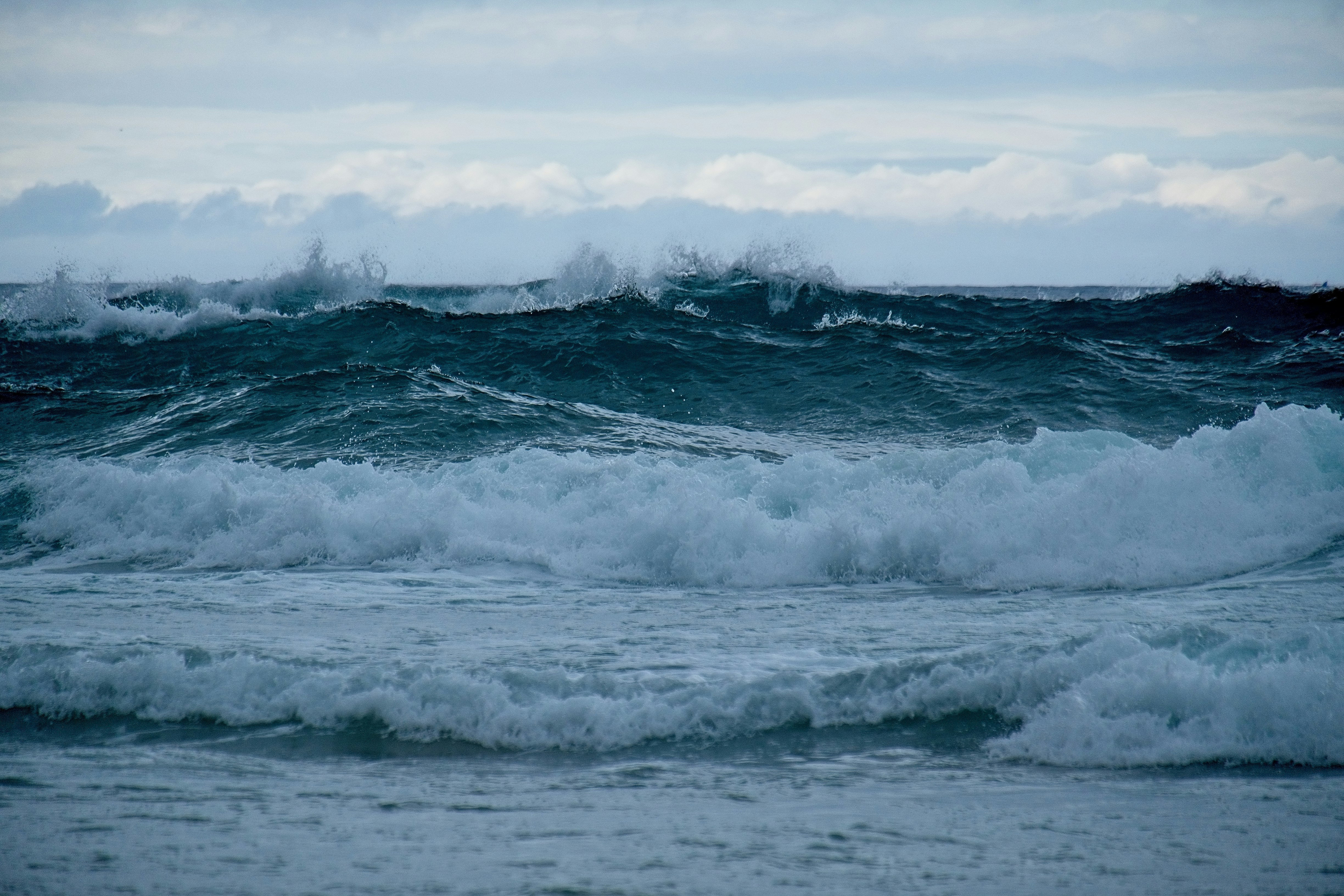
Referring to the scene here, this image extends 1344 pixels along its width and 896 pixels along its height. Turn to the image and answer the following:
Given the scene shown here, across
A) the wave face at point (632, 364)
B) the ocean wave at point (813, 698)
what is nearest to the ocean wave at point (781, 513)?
the wave face at point (632, 364)

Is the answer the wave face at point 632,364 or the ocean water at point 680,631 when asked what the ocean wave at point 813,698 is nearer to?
the ocean water at point 680,631

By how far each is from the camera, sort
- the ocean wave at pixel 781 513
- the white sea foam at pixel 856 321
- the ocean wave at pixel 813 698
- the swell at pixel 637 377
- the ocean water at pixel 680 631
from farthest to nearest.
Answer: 1. the white sea foam at pixel 856 321
2. the swell at pixel 637 377
3. the ocean wave at pixel 781 513
4. the ocean wave at pixel 813 698
5. the ocean water at pixel 680 631

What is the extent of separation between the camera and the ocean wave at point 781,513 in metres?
6.80

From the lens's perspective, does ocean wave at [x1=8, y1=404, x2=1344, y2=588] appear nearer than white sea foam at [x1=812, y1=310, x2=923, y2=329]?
Yes

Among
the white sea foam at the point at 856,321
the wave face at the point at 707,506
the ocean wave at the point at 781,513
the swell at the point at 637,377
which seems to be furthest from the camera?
the white sea foam at the point at 856,321

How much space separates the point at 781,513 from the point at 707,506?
95 cm

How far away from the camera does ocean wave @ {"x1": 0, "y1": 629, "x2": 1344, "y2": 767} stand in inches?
152

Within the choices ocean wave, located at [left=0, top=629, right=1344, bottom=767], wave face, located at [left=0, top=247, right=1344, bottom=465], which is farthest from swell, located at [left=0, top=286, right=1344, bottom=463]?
ocean wave, located at [left=0, top=629, right=1344, bottom=767]

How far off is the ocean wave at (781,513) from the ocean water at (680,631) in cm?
3

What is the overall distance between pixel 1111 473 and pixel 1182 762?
384 cm

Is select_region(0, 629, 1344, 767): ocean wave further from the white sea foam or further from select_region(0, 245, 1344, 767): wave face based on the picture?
the white sea foam

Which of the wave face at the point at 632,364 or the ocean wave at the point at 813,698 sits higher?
the wave face at the point at 632,364

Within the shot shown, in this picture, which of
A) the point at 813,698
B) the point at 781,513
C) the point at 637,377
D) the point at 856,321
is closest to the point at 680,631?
the point at 813,698

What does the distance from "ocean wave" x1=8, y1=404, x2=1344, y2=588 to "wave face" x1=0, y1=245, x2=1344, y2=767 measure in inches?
1.2
